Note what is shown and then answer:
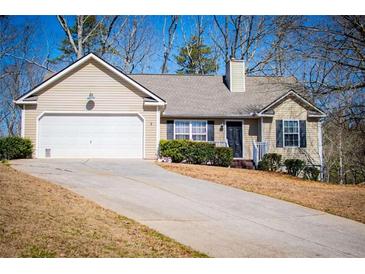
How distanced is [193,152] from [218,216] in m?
7.87

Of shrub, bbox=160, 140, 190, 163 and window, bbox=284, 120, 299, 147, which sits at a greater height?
window, bbox=284, 120, 299, 147

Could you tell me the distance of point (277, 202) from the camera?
25.8 feet

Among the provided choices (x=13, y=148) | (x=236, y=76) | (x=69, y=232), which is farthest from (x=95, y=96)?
(x=69, y=232)

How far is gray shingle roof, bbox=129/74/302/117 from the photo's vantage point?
1666cm

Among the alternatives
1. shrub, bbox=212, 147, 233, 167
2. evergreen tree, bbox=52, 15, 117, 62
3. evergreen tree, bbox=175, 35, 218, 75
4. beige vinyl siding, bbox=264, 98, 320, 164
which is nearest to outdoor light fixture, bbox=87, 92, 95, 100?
shrub, bbox=212, 147, 233, 167

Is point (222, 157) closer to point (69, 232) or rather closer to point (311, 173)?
point (311, 173)

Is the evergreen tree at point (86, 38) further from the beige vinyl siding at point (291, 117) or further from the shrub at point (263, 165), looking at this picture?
the shrub at point (263, 165)

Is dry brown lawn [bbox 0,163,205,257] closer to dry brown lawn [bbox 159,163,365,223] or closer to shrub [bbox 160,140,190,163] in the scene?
dry brown lawn [bbox 159,163,365,223]

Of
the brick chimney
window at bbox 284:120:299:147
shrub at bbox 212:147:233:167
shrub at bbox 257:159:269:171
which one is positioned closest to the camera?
shrub at bbox 212:147:233:167

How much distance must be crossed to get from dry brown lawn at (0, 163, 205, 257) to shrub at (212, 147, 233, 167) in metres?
8.49

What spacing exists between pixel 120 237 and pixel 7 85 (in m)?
21.2

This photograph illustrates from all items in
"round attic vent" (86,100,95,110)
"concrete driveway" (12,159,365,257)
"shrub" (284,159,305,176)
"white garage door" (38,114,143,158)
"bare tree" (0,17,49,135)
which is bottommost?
"concrete driveway" (12,159,365,257)

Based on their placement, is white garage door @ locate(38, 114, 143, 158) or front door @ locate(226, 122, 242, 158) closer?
white garage door @ locate(38, 114, 143, 158)

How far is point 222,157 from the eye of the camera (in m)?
14.6
